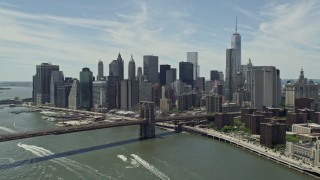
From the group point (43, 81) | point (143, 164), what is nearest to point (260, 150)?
point (143, 164)

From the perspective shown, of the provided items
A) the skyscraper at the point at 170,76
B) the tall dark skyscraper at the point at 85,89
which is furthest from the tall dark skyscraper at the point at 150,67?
the tall dark skyscraper at the point at 85,89

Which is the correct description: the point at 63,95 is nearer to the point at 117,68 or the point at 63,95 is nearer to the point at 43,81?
the point at 43,81

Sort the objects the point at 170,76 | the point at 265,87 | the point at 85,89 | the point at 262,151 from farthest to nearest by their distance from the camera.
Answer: the point at 170,76 → the point at 85,89 → the point at 265,87 → the point at 262,151

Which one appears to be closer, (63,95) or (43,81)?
→ (63,95)

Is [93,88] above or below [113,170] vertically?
A: above

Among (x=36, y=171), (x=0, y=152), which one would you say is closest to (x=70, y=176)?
(x=36, y=171)

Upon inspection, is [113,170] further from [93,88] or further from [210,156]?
[93,88]
